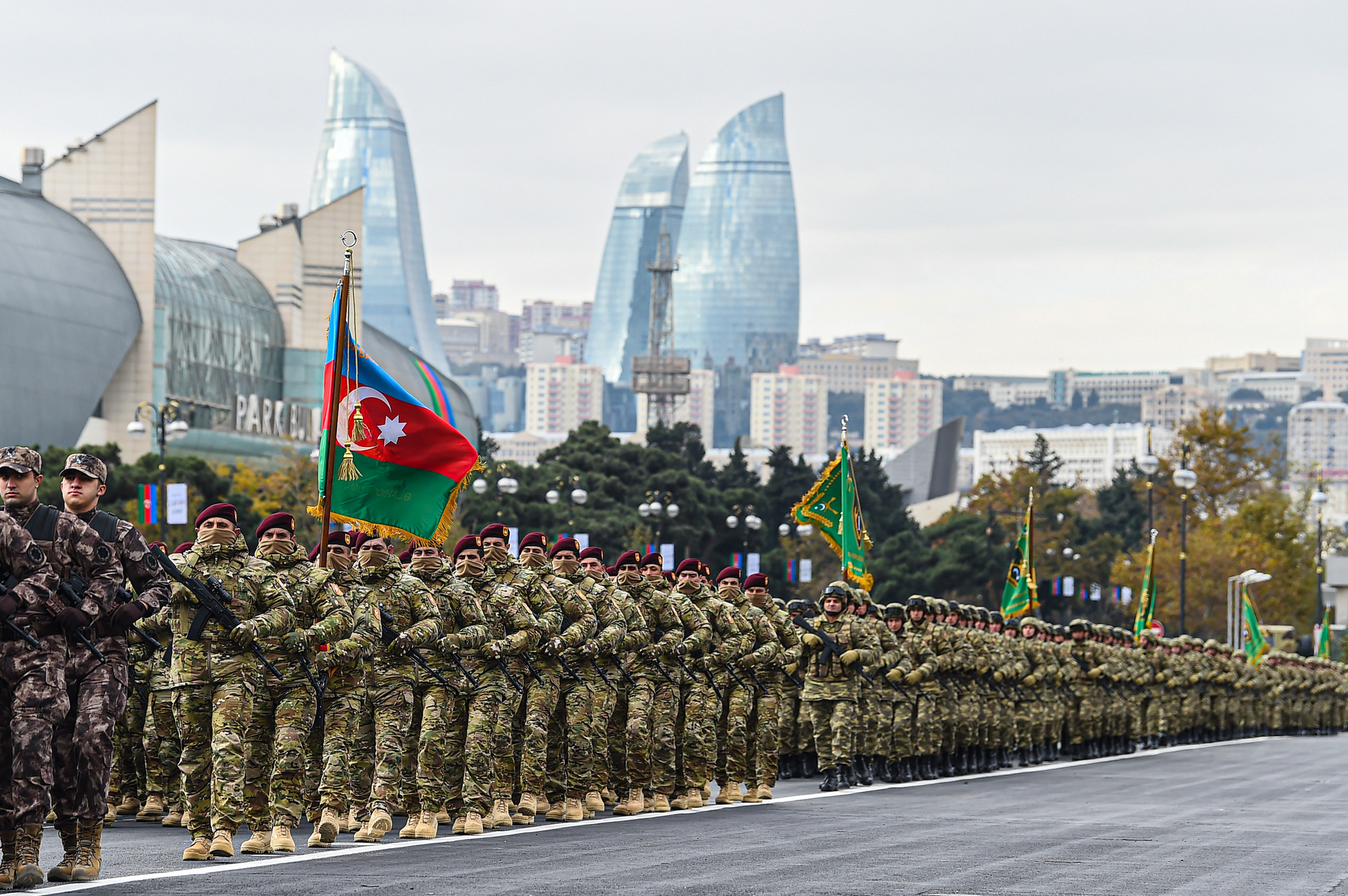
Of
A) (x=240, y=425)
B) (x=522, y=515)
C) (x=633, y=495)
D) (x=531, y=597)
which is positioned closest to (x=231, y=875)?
(x=531, y=597)

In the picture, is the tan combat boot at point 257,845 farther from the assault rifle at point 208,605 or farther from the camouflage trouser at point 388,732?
the camouflage trouser at point 388,732

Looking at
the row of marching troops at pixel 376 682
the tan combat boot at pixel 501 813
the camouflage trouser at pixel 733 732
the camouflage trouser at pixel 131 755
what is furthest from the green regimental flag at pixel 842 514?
the camouflage trouser at pixel 131 755

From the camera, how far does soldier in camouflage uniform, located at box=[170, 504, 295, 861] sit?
1166cm

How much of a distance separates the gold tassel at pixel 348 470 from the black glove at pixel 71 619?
522cm

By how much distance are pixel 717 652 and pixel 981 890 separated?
20.2 feet

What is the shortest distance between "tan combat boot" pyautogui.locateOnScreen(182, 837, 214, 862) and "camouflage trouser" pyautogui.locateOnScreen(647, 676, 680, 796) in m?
5.22

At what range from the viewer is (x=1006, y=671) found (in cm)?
2597

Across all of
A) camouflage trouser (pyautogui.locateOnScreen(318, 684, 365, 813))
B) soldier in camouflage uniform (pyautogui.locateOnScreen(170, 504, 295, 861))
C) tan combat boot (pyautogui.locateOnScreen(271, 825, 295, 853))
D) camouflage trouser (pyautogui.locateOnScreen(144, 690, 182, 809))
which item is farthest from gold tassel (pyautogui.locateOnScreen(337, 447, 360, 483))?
tan combat boot (pyautogui.locateOnScreen(271, 825, 295, 853))

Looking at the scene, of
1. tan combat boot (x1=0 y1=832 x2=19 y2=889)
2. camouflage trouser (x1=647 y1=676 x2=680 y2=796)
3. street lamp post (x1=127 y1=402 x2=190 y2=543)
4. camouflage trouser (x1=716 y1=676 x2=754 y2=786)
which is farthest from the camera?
street lamp post (x1=127 y1=402 x2=190 y2=543)

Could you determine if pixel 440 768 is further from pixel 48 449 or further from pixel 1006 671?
pixel 48 449

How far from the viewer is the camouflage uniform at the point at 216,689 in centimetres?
1167

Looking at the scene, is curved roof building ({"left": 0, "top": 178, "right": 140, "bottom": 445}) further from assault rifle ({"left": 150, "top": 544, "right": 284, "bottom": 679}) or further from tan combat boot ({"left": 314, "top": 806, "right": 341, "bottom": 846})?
assault rifle ({"left": 150, "top": 544, "right": 284, "bottom": 679})

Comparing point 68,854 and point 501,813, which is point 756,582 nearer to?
point 501,813

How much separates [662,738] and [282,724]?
4.76 metres
